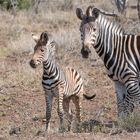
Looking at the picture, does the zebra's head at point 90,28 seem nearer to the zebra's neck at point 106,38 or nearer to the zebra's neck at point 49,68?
the zebra's neck at point 106,38

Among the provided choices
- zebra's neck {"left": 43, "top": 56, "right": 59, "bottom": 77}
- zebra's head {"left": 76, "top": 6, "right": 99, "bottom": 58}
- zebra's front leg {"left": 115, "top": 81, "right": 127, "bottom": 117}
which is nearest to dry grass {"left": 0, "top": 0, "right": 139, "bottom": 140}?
zebra's front leg {"left": 115, "top": 81, "right": 127, "bottom": 117}

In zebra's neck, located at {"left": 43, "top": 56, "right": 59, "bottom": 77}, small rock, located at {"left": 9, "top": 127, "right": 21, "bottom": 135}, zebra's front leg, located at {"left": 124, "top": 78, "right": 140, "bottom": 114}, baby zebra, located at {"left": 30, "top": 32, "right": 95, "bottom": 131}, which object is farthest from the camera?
zebra's neck, located at {"left": 43, "top": 56, "right": 59, "bottom": 77}

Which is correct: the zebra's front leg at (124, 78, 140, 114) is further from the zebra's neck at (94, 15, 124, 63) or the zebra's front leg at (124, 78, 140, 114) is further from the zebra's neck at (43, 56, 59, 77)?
the zebra's neck at (43, 56, 59, 77)

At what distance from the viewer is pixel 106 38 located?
28.1 ft

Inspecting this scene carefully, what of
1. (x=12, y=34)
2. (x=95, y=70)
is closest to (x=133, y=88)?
(x=95, y=70)

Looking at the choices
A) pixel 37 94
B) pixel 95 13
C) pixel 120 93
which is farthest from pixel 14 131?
pixel 37 94

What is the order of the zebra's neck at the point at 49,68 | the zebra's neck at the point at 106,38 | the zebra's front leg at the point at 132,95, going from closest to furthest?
the zebra's front leg at the point at 132,95, the zebra's neck at the point at 106,38, the zebra's neck at the point at 49,68

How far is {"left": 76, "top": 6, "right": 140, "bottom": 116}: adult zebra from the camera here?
8273 millimetres

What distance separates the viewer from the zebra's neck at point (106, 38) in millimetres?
8500

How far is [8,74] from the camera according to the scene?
1363cm

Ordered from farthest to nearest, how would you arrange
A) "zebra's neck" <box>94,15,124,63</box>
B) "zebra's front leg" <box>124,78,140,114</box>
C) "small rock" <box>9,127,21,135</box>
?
"zebra's neck" <box>94,15,124,63</box> → "zebra's front leg" <box>124,78,140,114</box> → "small rock" <box>9,127,21,135</box>

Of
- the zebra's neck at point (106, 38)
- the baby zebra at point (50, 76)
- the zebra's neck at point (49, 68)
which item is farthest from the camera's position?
the zebra's neck at point (49, 68)

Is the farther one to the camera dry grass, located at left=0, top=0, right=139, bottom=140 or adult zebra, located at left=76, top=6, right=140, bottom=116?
adult zebra, located at left=76, top=6, right=140, bottom=116

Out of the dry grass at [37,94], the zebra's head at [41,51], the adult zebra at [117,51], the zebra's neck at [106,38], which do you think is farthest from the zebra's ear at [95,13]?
the dry grass at [37,94]
